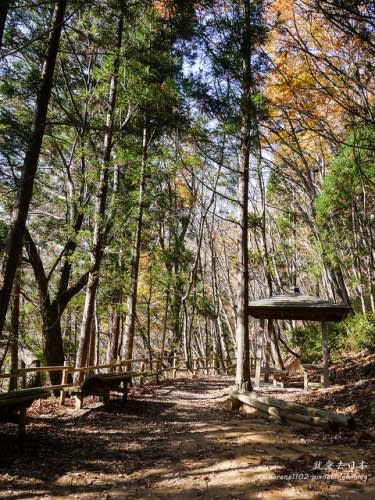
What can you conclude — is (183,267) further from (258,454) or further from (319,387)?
(258,454)

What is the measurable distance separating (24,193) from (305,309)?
780cm

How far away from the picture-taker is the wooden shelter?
9961mm

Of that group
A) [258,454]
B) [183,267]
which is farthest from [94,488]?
[183,267]

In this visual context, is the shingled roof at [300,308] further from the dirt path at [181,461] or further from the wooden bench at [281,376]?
the dirt path at [181,461]

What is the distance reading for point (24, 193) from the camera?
5.81 metres

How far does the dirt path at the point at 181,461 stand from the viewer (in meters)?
3.52

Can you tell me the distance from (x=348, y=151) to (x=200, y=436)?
29.8 feet

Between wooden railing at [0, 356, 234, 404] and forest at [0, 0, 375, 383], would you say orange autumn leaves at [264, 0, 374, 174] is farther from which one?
wooden railing at [0, 356, 234, 404]

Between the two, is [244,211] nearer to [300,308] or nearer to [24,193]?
[300,308]

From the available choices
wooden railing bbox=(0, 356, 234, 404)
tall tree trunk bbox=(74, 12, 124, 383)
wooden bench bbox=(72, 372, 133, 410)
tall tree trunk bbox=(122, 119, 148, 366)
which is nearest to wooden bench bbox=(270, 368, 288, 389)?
wooden railing bbox=(0, 356, 234, 404)

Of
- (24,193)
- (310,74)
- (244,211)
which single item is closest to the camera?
(24,193)

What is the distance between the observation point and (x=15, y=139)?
9.31 m

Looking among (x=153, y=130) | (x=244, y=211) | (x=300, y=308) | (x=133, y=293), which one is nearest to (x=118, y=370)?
(x=133, y=293)

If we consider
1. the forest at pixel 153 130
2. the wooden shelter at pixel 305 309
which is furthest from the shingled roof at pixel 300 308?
the forest at pixel 153 130
